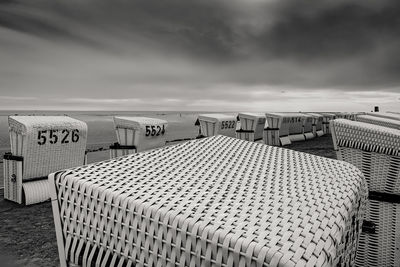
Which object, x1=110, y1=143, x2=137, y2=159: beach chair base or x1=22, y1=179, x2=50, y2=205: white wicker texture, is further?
x1=110, y1=143, x2=137, y2=159: beach chair base

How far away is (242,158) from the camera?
174 cm

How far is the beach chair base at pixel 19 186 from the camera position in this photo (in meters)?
5.56

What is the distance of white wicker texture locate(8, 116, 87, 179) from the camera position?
563 centimetres

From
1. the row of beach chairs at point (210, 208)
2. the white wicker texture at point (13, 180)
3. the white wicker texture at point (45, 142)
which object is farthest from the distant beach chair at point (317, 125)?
the row of beach chairs at point (210, 208)

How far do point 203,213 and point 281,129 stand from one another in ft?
45.7

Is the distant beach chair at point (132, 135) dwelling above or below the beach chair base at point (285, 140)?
above

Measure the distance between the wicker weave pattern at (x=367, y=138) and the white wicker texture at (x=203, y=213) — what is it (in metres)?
0.91

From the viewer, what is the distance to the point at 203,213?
3.20 ft

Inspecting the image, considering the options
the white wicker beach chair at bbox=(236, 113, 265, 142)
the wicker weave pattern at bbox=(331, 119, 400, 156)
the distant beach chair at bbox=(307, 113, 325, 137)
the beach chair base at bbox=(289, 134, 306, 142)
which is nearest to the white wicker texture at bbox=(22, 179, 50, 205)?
the wicker weave pattern at bbox=(331, 119, 400, 156)

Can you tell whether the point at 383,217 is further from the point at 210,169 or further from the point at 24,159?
the point at 24,159

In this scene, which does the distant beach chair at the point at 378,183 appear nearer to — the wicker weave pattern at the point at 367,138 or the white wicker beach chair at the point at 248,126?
the wicker weave pattern at the point at 367,138

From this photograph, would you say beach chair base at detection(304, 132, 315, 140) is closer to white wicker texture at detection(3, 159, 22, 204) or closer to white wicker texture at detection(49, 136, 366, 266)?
white wicker texture at detection(3, 159, 22, 204)

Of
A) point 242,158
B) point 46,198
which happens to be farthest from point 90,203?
point 46,198

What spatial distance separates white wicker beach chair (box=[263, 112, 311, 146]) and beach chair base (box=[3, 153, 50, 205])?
10015mm
